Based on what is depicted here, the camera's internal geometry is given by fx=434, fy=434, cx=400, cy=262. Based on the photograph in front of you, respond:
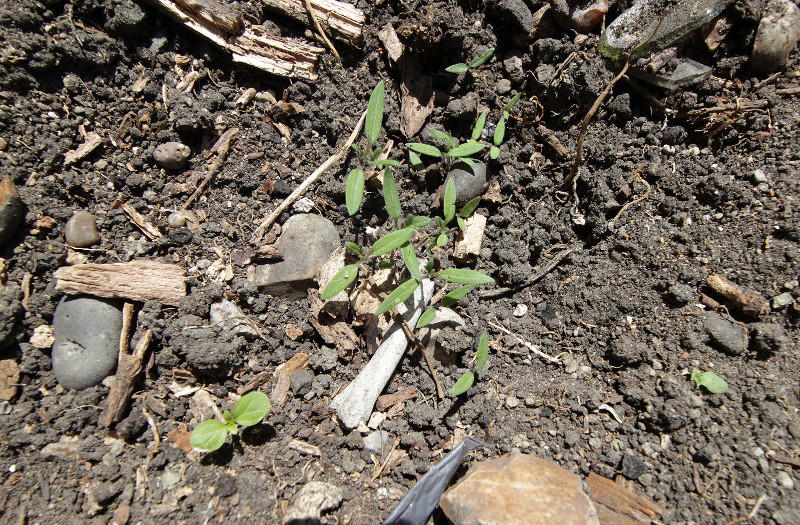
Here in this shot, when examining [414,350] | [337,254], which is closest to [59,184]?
[337,254]

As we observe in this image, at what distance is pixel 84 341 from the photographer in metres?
2.13

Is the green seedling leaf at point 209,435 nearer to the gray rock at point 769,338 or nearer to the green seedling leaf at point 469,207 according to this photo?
the green seedling leaf at point 469,207

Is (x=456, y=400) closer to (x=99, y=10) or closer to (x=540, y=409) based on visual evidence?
(x=540, y=409)

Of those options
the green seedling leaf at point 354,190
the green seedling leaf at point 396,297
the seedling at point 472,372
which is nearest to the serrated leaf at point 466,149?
the green seedling leaf at point 354,190

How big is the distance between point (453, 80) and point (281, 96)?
3.35ft

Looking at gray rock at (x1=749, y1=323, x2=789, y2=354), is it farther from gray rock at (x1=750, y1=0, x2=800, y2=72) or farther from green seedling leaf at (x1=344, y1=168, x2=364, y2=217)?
green seedling leaf at (x1=344, y1=168, x2=364, y2=217)

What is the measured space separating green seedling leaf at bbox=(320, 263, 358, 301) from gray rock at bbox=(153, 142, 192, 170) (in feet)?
3.70

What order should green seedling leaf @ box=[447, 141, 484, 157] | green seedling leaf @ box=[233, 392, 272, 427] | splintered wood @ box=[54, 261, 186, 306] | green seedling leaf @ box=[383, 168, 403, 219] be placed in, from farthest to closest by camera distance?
green seedling leaf @ box=[447, 141, 484, 157] < green seedling leaf @ box=[383, 168, 403, 219] < splintered wood @ box=[54, 261, 186, 306] < green seedling leaf @ box=[233, 392, 272, 427]

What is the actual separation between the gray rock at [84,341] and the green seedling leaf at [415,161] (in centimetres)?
179

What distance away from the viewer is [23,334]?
2145mm

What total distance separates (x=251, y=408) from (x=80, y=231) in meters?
1.30

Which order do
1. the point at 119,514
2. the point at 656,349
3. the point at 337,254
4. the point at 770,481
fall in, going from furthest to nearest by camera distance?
the point at 337,254, the point at 656,349, the point at 119,514, the point at 770,481

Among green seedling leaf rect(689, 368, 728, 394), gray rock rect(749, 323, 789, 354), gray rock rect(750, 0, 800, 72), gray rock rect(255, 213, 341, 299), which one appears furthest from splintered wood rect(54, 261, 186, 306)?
gray rock rect(750, 0, 800, 72)

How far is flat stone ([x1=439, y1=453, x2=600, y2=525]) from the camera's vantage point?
5.56ft
